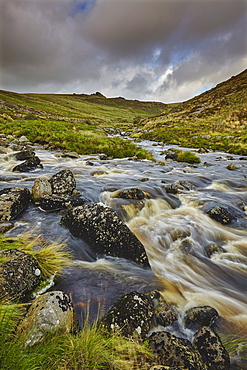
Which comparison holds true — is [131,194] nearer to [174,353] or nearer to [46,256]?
[46,256]

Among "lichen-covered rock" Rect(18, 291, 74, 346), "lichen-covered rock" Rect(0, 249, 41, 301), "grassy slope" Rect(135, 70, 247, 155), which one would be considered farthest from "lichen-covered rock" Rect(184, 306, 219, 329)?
"grassy slope" Rect(135, 70, 247, 155)

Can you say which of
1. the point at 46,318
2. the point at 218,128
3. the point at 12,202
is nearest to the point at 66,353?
the point at 46,318

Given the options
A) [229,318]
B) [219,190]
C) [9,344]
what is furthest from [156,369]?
[219,190]

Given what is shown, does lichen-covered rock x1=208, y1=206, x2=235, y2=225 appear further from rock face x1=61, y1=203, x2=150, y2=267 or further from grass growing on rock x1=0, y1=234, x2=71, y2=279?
grass growing on rock x1=0, y1=234, x2=71, y2=279

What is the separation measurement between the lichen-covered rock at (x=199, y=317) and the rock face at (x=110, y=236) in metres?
1.52

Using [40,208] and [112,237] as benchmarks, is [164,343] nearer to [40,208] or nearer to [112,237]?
[112,237]

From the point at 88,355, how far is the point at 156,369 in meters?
0.77

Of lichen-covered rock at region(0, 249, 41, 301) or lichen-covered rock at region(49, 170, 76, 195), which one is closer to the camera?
lichen-covered rock at region(0, 249, 41, 301)

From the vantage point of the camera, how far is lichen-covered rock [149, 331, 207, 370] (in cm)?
243

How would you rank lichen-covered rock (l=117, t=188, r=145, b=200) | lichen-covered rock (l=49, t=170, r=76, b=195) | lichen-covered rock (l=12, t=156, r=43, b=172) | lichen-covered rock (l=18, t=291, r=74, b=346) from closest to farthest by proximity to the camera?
lichen-covered rock (l=18, t=291, r=74, b=346), lichen-covered rock (l=49, t=170, r=76, b=195), lichen-covered rock (l=117, t=188, r=145, b=200), lichen-covered rock (l=12, t=156, r=43, b=172)

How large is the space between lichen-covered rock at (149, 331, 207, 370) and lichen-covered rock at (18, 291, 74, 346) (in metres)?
1.20

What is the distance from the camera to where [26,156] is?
48.9ft

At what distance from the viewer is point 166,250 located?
5.88m

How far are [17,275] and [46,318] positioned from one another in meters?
0.96
